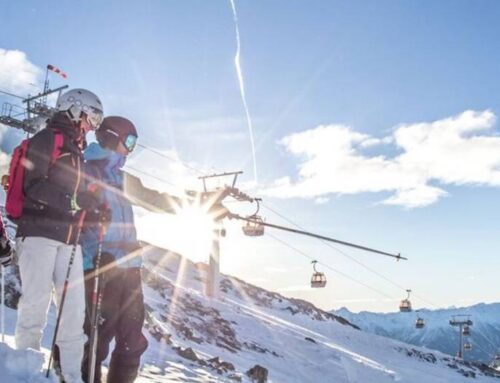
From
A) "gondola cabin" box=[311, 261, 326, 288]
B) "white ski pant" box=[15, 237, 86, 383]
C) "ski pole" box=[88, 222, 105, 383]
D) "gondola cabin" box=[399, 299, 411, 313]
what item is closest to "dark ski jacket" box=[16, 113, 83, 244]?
"white ski pant" box=[15, 237, 86, 383]

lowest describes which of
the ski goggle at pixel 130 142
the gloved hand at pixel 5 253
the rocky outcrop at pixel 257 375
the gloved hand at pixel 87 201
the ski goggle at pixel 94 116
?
the rocky outcrop at pixel 257 375

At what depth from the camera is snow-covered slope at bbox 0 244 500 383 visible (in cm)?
1261

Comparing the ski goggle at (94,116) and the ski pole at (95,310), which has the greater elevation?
the ski goggle at (94,116)

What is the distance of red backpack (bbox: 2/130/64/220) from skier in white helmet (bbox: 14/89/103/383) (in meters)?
0.01

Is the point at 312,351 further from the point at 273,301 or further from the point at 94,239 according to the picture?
the point at 94,239

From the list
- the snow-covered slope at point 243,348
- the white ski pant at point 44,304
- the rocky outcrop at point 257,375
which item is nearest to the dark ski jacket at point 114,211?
the white ski pant at point 44,304

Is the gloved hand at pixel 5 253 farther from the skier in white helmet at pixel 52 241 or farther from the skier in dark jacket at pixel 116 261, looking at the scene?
the skier in dark jacket at pixel 116 261

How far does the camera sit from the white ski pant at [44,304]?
4.24 meters

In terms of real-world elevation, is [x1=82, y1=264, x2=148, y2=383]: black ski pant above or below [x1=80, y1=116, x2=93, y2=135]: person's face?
below

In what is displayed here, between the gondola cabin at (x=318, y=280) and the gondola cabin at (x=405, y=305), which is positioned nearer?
the gondola cabin at (x=318, y=280)

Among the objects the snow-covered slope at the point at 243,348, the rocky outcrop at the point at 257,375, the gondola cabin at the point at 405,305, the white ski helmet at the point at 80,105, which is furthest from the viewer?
the gondola cabin at the point at 405,305

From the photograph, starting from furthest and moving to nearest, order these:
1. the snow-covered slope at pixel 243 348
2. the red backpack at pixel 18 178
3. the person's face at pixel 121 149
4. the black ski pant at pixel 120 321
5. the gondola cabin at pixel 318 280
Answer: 1. the gondola cabin at pixel 318 280
2. the snow-covered slope at pixel 243 348
3. the person's face at pixel 121 149
4. the black ski pant at pixel 120 321
5. the red backpack at pixel 18 178

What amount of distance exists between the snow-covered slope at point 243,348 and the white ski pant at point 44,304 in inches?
8.5

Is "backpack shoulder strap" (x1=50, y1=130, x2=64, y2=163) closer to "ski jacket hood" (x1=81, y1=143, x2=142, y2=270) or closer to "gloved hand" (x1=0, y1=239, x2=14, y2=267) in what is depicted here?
"ski jacket hood" (x1=81, y1=143, x2=142, y2=270)
